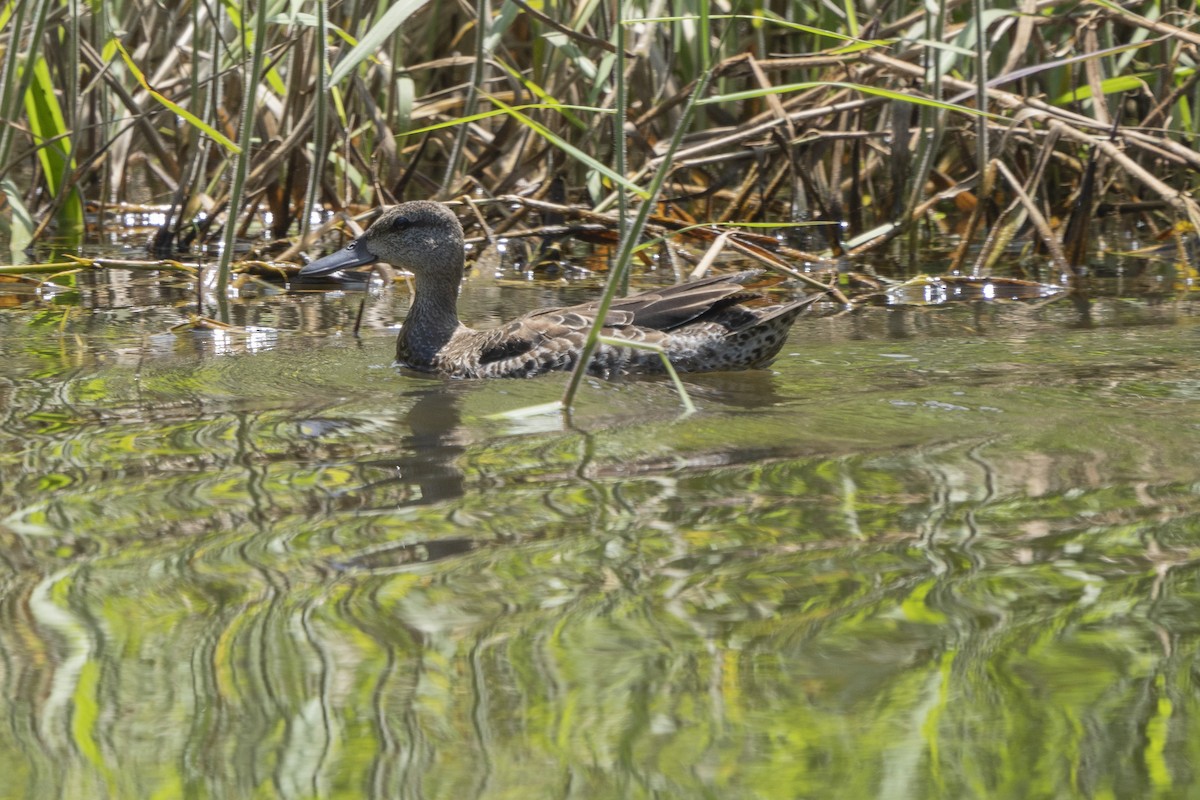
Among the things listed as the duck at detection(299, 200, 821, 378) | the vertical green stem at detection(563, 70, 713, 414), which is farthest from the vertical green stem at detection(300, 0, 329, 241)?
the vertical green stem at detection(563, 70, 713, 414)

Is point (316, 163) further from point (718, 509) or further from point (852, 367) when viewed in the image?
point (718, 509)

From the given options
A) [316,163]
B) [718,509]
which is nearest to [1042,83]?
[316,163]

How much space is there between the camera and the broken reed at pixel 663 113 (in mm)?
7488

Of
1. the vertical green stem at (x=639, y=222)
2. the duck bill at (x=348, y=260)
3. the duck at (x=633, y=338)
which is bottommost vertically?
the duck at (x=633, y=338)

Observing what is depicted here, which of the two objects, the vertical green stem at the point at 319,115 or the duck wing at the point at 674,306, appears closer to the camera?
the vertical green stem at the point at 319,115

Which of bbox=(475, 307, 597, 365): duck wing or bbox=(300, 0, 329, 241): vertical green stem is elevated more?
bbox=(300, 0, 329, 241): vertical green stem

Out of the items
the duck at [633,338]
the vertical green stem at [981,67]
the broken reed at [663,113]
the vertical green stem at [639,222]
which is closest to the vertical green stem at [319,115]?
the broken reed at [663,113]

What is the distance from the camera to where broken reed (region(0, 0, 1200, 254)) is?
24.6ft

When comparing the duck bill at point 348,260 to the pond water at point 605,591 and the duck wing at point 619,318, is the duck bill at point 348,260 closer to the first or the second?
the duck wing at point 619,318

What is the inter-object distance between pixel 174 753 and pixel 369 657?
441 millimetres

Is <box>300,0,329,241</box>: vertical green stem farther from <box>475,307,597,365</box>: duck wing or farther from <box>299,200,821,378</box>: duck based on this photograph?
<box>475,307,597,365</box>: duck wing

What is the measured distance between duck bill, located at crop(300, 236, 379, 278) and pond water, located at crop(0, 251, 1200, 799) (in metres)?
1.42

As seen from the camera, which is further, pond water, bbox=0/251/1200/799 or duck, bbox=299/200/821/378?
duck, bbox=299/200/821/378

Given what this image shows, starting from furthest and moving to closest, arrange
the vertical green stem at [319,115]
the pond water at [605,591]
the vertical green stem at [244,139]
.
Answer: the vertical green stem at [319,115] < the vertical green stem at [244,139] < the pond water at [605,591]
